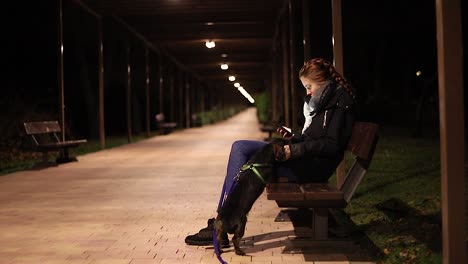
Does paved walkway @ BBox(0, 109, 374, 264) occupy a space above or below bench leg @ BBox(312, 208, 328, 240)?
below

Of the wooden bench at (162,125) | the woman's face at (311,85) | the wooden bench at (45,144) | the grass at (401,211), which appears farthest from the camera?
the wooden bench at (162,125)

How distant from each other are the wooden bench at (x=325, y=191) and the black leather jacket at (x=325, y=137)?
0.12m

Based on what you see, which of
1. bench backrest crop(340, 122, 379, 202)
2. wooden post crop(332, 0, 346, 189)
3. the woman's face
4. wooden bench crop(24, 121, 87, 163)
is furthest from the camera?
wooden bench crop(24, 121, 87, 163)

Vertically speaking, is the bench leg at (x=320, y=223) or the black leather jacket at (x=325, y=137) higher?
the black leather jacket at (x=325, y=137)

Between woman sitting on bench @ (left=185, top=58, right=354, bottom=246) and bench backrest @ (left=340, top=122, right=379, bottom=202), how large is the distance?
11 centimetres

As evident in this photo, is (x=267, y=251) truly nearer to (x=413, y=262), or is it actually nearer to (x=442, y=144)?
(x=413, y=262)

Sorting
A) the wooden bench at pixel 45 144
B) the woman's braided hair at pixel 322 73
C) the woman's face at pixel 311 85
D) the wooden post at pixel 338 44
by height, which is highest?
the wooden post at pixel 338 44

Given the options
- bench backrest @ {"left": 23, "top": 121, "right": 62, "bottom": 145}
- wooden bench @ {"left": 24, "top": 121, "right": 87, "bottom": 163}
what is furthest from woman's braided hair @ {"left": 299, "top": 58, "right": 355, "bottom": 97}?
bench backrest @ {"left": 23, "top": 121, "right": 62, "bottom": 145}

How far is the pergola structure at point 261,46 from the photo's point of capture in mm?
3922

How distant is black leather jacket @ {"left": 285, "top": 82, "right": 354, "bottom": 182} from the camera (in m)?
5.01

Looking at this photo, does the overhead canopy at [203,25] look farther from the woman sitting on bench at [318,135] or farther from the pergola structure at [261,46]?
the woman sitting on bench at [318,135]

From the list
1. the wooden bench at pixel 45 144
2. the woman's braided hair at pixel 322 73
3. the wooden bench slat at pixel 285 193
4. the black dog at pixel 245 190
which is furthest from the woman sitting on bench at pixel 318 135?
the wooden bench at pixel 45 144

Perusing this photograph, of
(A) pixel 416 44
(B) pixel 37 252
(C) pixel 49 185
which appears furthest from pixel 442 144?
(A) pixel 416 44

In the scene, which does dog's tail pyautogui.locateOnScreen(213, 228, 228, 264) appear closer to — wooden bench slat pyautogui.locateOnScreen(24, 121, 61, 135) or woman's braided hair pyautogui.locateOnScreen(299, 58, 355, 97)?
woman's braided hair pyautogui.locateOnScreen(299, 58, 355, 97)
